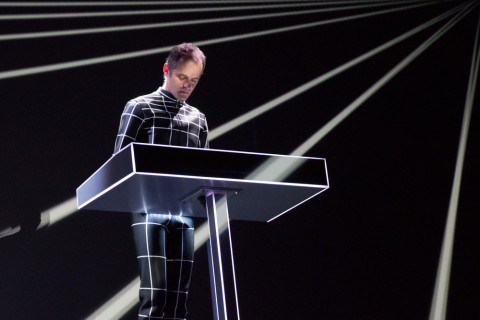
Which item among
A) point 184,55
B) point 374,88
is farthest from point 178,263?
point 374,88

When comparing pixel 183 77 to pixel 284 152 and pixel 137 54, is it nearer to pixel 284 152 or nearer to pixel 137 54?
pixel 137 54

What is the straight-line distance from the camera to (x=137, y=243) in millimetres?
1568

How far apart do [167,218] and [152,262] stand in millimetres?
120

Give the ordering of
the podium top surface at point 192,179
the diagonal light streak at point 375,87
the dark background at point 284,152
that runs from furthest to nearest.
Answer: the diagonal light streak at point 375,87
the dark background at point 284,152
the podium top surface at point 192,179

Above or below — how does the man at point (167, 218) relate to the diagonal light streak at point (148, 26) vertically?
below

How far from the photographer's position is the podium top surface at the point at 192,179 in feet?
3.96

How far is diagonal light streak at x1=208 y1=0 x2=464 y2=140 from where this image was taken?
2959mm

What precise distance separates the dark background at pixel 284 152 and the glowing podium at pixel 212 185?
1.18m

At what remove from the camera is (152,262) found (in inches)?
59.9

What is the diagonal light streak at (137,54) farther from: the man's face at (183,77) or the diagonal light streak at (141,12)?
the man's face at (183,77)

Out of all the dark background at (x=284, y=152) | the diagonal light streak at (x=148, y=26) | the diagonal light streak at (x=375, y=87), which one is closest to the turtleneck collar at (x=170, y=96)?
the dark background at (x=284, y=152)

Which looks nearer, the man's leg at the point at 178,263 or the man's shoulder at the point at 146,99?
the man's leg at the point at 178,263

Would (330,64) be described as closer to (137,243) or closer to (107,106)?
(107,106)

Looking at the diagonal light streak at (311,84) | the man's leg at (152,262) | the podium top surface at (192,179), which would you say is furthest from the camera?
the diagonal light streak at (311,84)
